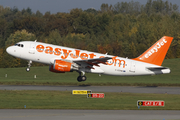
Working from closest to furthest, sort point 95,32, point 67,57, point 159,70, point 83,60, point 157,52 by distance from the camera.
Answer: point 83,60
point 67,57
point 159,70
point 157,52
point 95,32

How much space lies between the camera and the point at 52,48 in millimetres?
46750

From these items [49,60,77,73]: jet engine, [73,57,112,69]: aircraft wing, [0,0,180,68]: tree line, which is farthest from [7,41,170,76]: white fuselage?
[0,0,180,68]: tree line

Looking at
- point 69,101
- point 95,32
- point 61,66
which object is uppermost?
point 95,32

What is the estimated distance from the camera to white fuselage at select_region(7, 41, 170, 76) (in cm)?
4647

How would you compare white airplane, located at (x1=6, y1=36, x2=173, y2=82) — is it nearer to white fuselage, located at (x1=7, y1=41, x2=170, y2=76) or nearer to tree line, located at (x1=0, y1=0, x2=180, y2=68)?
white fuselage, located at (x1=7, y1=41, x2=170, y2=76)

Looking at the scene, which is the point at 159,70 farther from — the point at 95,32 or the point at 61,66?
the point at 95,32

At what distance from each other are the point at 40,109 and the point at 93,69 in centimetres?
2217

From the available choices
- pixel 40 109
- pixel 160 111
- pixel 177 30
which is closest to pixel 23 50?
pixel 40 109

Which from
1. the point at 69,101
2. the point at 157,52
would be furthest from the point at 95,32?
the point at 69,101

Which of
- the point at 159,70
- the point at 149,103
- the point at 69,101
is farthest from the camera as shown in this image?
the point at 159,70

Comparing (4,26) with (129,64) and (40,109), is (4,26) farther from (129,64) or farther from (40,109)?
(40,109)

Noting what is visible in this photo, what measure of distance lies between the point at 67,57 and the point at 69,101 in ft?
51.7

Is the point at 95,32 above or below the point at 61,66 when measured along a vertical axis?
above

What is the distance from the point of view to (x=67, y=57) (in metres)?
46.9
